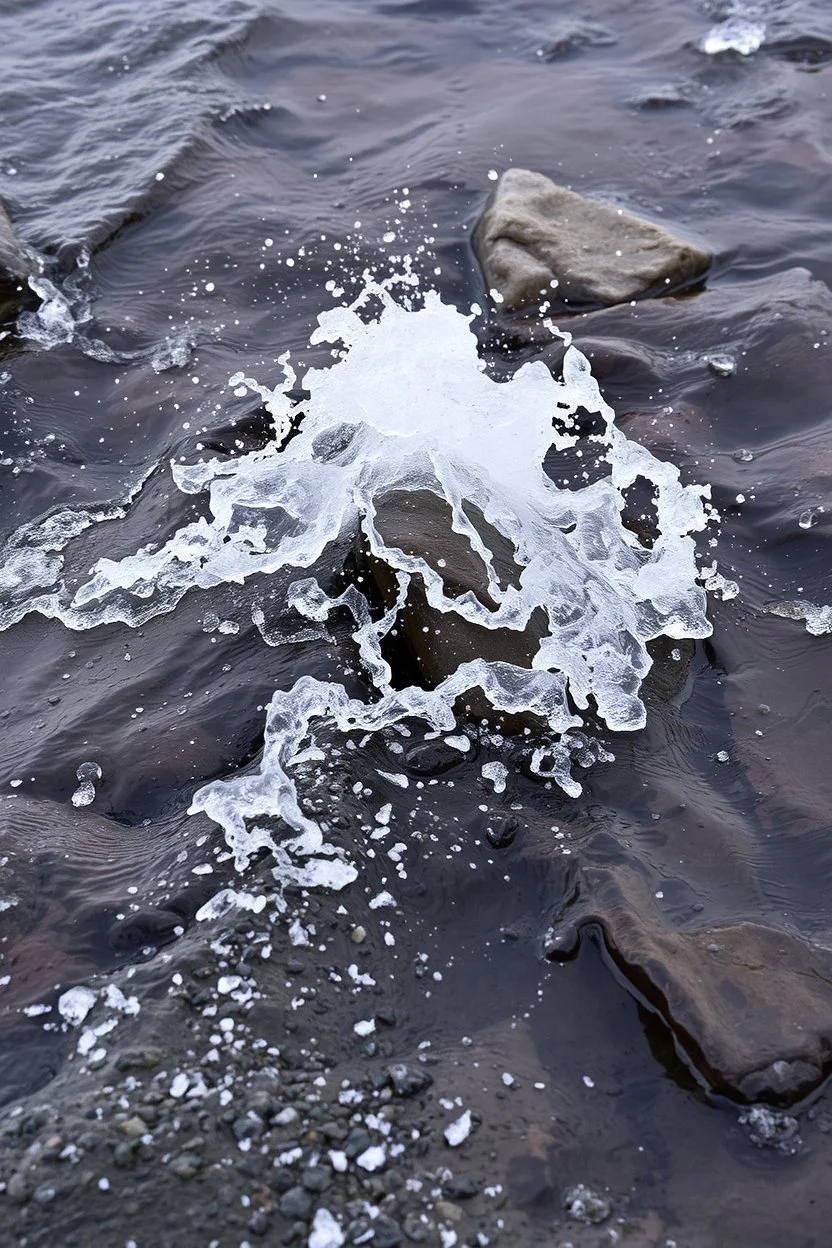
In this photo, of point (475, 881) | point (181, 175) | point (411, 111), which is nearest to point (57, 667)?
point (475, 881)

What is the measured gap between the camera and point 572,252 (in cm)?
616

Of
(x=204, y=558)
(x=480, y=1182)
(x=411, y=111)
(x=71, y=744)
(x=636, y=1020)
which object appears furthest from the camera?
(x=411, y=111)

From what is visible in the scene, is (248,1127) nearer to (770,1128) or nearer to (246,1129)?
(246,1129)

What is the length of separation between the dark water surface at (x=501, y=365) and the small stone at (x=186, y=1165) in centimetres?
50

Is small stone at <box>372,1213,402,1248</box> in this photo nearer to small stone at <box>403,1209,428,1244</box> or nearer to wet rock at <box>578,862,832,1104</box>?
small stone at <box>403,1209,428,1244</box>

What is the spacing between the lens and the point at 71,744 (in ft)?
12.5

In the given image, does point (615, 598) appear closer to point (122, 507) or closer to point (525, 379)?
point (525, 379)

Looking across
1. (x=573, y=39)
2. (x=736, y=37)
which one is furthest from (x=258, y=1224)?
(x=736, y=37)

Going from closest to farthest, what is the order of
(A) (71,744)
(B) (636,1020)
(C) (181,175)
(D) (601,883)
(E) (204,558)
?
(B) (636,1020) < (D) (601,883) < (A) (71,744) < (E) (204,558) < (C) (181,175)

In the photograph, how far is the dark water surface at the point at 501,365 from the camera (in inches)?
117

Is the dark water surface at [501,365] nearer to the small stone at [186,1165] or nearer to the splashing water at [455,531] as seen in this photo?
the splashing water at [455,531]

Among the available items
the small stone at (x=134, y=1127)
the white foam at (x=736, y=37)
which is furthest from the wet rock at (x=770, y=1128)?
the white foam at (x=736, y=37)

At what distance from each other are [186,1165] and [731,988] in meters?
1.44

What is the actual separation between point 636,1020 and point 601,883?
0.40 m
